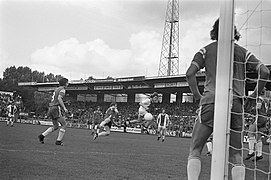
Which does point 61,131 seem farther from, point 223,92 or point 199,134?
point 223,92

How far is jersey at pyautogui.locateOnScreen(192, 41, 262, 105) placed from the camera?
3.76m

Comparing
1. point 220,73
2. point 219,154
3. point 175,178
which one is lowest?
point 175,178

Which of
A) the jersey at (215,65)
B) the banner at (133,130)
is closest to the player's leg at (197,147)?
the jersey at (215,65)

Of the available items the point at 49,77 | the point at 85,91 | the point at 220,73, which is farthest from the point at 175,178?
Result: the point at 49,77

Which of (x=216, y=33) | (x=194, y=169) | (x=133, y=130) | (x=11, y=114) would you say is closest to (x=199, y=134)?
(x=194, y=169)

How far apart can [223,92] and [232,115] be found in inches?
12.4

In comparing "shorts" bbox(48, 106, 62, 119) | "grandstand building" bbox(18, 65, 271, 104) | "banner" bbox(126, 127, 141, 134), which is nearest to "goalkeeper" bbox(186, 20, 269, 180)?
"shorts" bbox(48, 106, 62, 119)

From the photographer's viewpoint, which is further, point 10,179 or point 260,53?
point 10,179

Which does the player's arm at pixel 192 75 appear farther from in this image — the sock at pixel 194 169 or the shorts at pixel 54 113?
the shorts at pixel 54 113

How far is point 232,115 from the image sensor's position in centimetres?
371

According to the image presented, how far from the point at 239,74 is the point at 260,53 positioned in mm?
413

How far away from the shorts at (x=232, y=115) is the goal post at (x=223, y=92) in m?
0.19

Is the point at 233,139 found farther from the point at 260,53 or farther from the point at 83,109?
the point at 83,109

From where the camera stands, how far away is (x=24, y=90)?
6931 centimetres
